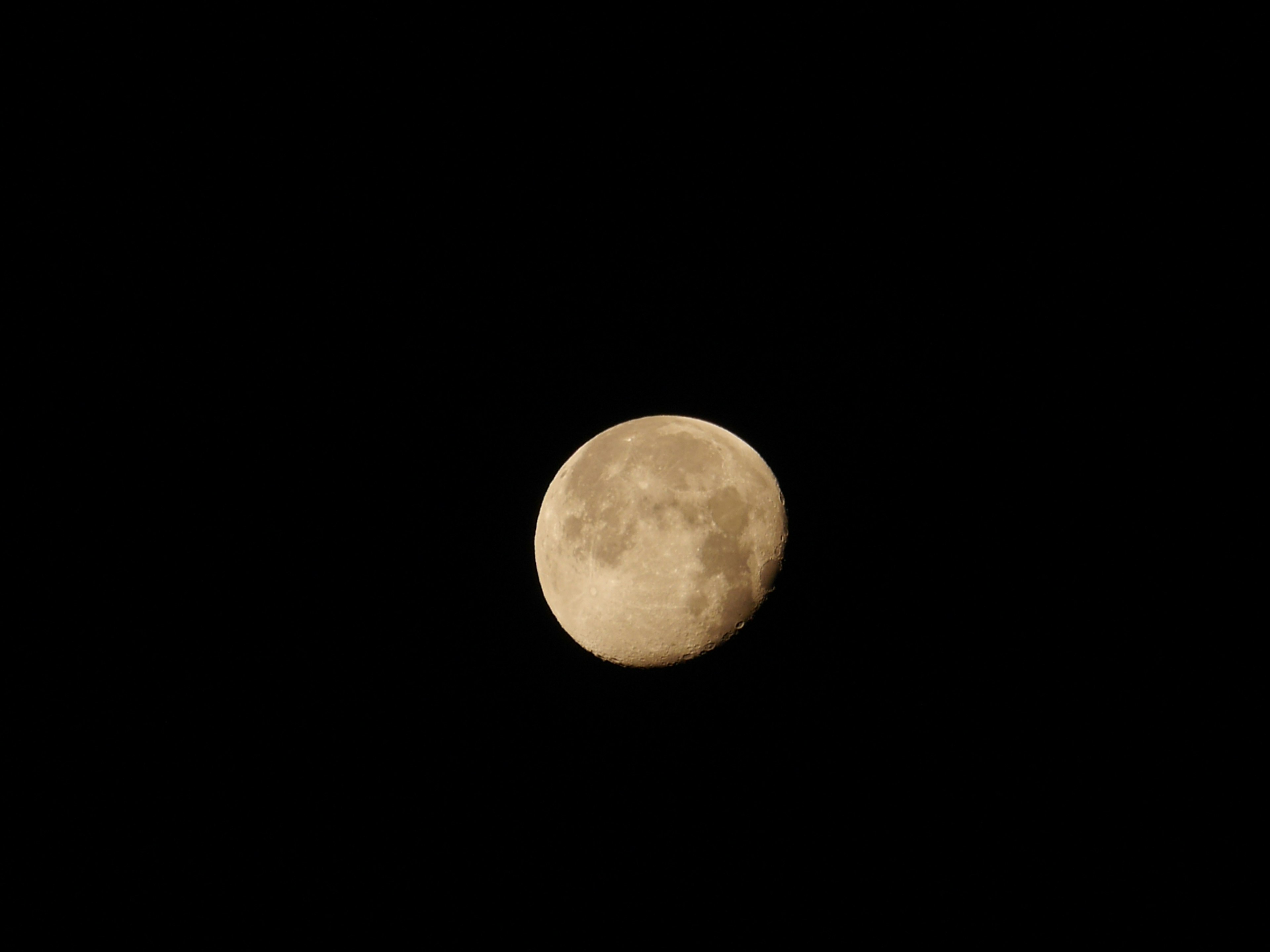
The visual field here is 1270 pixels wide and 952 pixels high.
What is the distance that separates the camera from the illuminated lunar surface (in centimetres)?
249

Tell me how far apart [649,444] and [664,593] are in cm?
64

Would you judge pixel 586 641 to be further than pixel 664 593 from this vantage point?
Yes

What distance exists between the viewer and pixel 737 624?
266cm

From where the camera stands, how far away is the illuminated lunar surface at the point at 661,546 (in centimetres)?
249

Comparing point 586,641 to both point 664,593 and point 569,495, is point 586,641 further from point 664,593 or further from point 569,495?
point 569,495

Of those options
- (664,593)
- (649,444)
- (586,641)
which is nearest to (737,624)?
(664,593)

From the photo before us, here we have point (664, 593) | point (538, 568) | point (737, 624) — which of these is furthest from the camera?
point (538, 568)

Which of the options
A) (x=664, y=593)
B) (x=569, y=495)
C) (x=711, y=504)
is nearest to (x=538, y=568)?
(x=569, y=495)

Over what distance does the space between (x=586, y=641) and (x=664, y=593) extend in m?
0.46

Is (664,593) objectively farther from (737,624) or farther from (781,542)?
(781,542)

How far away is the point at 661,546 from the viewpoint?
2.47 m

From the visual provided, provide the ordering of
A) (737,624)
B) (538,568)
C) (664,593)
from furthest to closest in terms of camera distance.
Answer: (538,568)
(737,624)
(664,593)

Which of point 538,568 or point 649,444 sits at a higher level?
point 649,444

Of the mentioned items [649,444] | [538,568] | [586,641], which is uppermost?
[649,444]
